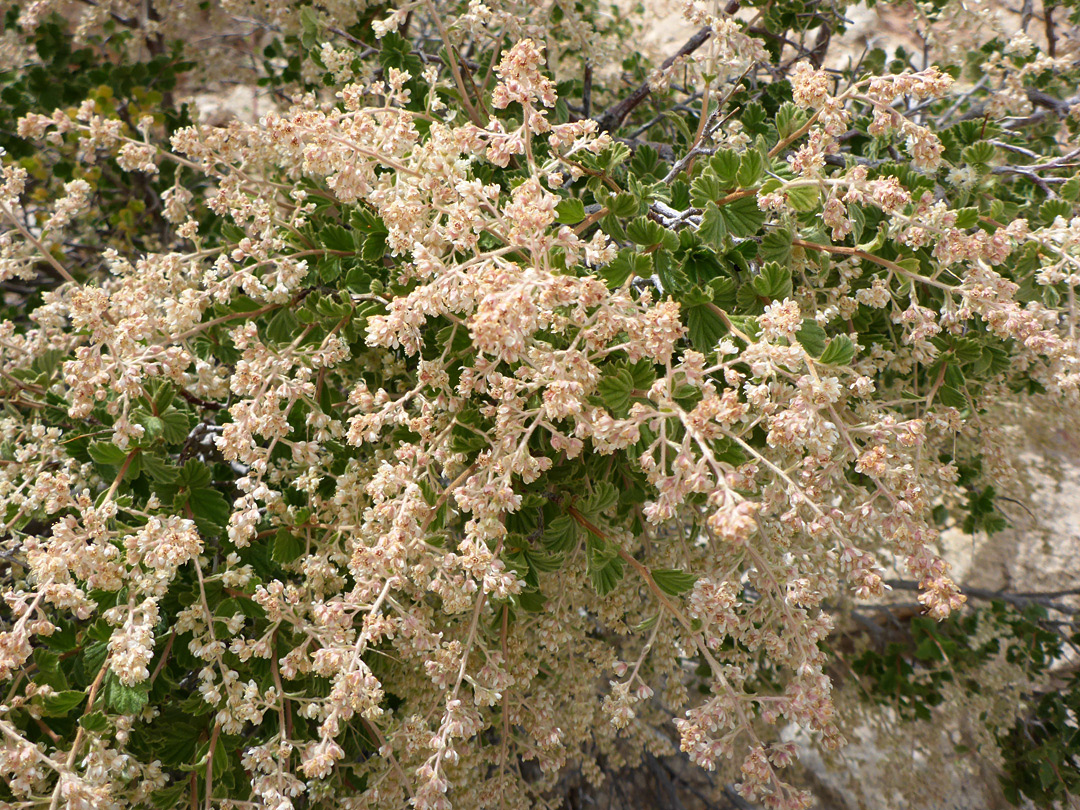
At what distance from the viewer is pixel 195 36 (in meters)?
4.45

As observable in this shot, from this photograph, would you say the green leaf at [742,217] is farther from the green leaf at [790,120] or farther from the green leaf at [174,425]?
the green leaf at [174,425]

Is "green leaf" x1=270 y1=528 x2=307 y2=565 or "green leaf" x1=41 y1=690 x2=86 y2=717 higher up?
"green leaf" x1=270 y1=528 x2=307 y2=565

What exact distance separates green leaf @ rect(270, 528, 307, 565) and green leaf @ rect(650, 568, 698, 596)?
787 mm

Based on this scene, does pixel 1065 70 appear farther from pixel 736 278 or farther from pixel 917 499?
pixel 917 499

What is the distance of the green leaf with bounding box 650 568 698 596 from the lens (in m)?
1.42

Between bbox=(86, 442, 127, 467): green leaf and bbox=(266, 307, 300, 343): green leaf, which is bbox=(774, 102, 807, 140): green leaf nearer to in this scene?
bbox=(266, 307, 300, 343): green leaf

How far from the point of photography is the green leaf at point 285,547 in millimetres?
1560

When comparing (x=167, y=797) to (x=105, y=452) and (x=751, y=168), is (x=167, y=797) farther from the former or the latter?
(x=751, y=168)

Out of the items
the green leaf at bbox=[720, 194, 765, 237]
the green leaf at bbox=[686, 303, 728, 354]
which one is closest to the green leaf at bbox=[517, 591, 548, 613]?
the green leaf at bbox=[686, 303, 728, 354]

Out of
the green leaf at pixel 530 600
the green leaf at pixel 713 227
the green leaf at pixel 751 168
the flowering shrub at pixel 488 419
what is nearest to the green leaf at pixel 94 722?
the flowering shrub at pixel 488 419

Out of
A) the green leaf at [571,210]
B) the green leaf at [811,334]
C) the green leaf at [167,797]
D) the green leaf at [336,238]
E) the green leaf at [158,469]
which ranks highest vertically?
the green leaf at [571,210]

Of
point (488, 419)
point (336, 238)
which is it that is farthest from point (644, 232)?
point (336, 238)

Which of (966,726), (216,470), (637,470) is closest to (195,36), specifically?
(216,470)

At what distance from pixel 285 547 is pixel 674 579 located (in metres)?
0.84
